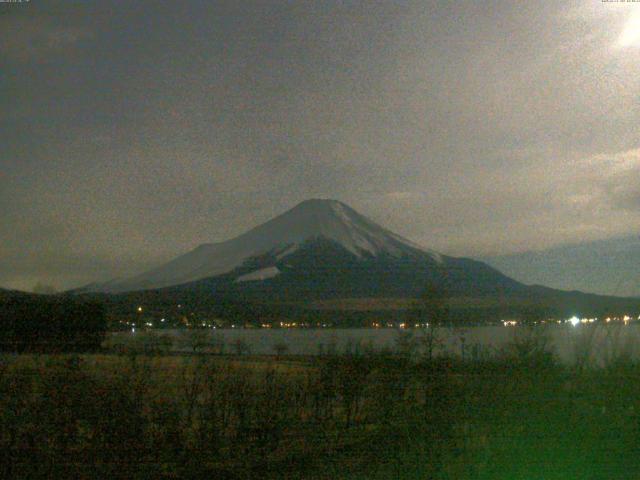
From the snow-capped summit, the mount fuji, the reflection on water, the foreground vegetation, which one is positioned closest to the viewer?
the foreground vegetation

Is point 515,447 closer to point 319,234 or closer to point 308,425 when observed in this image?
point 308,425

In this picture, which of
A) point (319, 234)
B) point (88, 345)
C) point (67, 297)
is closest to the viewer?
point (88, 345)

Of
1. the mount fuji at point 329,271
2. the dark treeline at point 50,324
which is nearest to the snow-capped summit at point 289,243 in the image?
the mount fuji at point 329,271

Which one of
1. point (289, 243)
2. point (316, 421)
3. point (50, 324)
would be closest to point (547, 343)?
point (316, 421)

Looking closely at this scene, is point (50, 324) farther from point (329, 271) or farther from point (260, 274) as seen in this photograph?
point (329, 271)

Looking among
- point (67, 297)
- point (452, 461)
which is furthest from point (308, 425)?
point (67, 297)

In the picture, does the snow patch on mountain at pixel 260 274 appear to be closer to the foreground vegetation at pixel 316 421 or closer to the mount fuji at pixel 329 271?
the mount fuji at pixel 329 271

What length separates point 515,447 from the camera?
7.97 meters

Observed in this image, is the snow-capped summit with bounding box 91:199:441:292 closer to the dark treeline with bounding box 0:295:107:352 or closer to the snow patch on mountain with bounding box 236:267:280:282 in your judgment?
the snow patch on mountain with bounding box 236:267:280:282

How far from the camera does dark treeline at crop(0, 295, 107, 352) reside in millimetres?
15203

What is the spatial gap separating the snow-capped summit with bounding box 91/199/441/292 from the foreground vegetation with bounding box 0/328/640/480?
3686 cm

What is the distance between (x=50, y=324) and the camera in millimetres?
16094

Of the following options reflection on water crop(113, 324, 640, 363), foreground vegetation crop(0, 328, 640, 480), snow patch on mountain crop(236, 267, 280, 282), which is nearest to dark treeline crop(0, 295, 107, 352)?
reflection on water crop(113, 324, 640, 363)

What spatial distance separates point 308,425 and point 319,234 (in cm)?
6396
